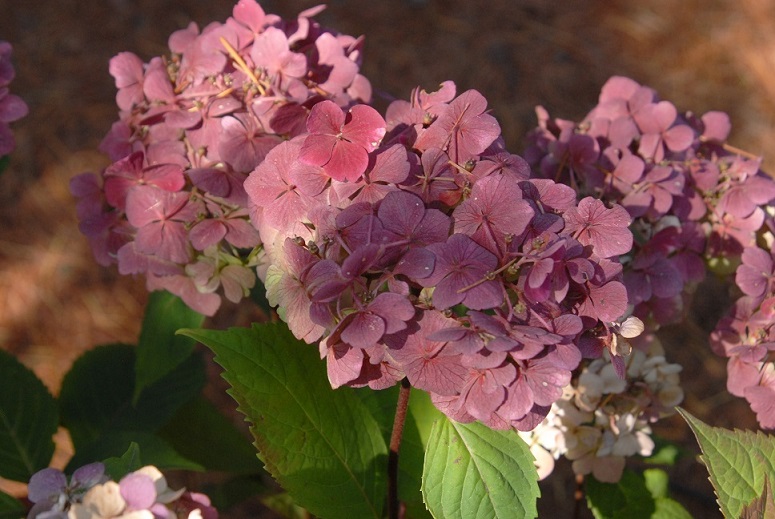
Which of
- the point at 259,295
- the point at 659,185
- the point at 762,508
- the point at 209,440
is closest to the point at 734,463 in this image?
the point at 762,508

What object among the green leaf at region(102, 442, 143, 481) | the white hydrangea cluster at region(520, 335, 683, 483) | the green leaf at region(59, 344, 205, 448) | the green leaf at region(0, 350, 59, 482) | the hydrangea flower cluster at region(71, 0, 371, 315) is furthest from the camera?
the green leaf at region(59, 344, 205, 448)

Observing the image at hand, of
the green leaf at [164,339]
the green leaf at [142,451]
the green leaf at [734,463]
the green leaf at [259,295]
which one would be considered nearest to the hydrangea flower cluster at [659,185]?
the green leaf at [734,463]

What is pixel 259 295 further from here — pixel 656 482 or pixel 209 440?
pixel 656 482

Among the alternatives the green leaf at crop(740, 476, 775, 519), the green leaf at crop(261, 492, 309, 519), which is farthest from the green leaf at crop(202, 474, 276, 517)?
the green leaf at crop(740, 476, 775, 519)

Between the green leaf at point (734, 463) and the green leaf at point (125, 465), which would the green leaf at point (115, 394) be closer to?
the green leaf at point (125, 465)

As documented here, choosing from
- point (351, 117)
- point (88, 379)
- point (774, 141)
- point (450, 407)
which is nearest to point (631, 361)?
point (450, 407)

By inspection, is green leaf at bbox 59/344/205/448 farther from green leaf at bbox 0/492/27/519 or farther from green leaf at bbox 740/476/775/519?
green leaf at bbox 740/476/775/519
